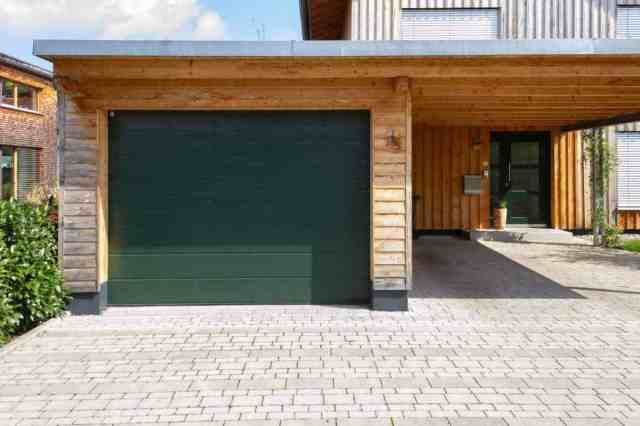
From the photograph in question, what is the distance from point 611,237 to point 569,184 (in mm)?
1710

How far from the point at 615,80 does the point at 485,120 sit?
5.03m

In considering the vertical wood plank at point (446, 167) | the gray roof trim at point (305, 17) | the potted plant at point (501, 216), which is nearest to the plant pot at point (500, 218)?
the potted plant at point (501, 216)

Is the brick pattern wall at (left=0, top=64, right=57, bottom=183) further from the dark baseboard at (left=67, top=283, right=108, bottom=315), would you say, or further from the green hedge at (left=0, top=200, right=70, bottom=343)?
the dark baseboard at (left=67, top=283, right=108, bottom=315)

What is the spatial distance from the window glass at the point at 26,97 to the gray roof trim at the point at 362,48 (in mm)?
16576

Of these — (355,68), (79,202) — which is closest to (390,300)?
(355,68)

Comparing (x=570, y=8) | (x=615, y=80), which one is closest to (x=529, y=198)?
(x=570, y=8)

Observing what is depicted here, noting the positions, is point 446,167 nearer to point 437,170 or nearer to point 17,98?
point 437,170

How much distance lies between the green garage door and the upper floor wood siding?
5.56 metres

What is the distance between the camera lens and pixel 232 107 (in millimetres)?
6770

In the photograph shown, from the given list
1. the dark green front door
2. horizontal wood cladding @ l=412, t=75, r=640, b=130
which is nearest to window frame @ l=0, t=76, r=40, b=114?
horizontal wood cladding @ l=412, t=75, r=640, b=130

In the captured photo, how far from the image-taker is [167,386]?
438cm

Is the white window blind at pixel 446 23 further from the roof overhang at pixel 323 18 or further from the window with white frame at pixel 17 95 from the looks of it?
the window with white frame at pixel 17 95

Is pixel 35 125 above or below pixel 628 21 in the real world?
below

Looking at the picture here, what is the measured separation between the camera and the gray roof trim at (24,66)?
1866cm
